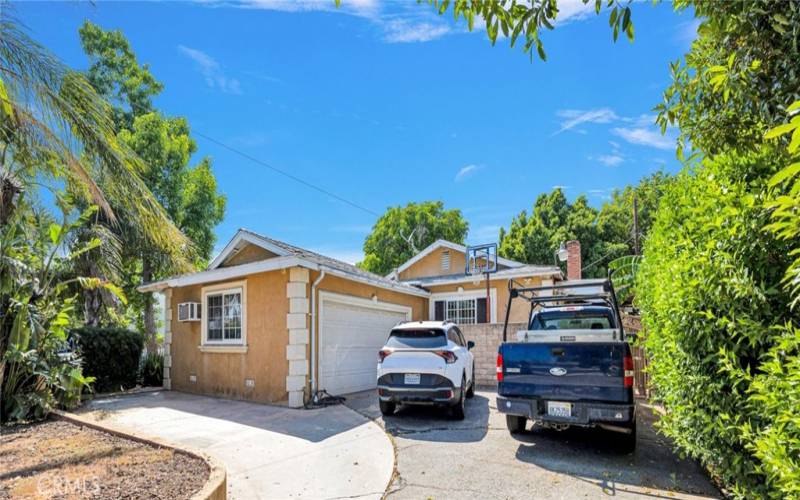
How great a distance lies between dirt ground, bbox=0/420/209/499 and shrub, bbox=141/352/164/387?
773cm

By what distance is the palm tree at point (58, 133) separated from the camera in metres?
5.40

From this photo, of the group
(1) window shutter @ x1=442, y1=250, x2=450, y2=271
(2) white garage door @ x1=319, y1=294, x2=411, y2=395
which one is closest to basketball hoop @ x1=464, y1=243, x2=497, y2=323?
(1) window shutter @ x1=442, y1=250, x2=450, y2=271

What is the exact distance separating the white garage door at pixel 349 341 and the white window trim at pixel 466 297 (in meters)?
3.74

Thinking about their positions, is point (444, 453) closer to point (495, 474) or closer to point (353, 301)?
point (495, 474)

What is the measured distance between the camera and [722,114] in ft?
11.5

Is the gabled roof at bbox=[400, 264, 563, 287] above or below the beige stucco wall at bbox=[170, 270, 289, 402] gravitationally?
above

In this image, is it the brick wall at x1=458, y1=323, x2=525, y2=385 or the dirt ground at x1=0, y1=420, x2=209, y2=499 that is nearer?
the dirt ground at x1=0, y1=420, x2=209, y2=499

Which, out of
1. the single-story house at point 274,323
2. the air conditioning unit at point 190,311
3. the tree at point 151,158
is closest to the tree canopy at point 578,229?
the single-story house at point 274,323

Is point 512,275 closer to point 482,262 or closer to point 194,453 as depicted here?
point 482,262

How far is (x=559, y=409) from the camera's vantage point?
6.14 meters

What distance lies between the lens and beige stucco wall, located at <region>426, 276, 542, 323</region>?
15688 mm

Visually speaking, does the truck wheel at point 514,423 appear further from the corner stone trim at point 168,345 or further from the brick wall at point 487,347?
the corner stone trim at point 168,345

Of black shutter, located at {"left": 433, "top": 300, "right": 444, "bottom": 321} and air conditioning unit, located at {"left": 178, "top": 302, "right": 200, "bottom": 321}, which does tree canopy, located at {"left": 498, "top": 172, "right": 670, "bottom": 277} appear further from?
air conditioning unit, located at {"left": 178, "top": 302, "right": 200, "bottom": 321}

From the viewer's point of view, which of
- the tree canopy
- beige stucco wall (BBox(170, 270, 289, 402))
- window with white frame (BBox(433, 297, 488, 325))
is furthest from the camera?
the tree canopy
